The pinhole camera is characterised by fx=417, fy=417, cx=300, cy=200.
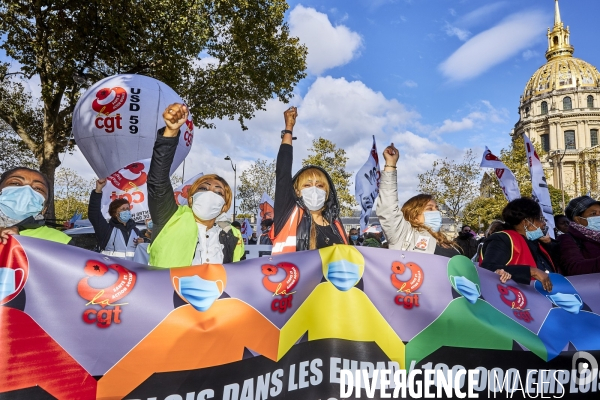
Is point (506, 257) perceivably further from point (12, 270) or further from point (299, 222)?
point (12, 270)

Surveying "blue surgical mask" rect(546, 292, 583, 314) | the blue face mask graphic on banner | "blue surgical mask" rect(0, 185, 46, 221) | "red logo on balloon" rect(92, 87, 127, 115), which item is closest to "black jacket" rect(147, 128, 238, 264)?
"blue surgical mask" rect(0, 185, 46, 221)

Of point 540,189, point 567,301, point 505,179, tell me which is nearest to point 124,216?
point 567,301

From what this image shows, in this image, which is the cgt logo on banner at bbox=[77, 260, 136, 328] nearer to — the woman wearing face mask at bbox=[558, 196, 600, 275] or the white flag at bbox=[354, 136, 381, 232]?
the woman wearing face mask at bbox=[558, 196, 600, 275]

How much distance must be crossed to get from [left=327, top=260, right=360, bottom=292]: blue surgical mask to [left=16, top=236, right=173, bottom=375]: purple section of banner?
979 millimetres

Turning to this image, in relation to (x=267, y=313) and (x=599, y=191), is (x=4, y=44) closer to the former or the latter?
(x=267, y=313)

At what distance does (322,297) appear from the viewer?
258cm

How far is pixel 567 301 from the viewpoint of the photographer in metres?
2.98

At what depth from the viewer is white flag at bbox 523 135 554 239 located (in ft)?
23.3

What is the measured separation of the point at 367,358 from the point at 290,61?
43.3 ft

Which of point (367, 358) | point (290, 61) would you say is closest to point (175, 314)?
point (367, 358)

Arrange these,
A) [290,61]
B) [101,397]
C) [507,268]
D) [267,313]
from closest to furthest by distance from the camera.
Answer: [101,397]
[267,313]
[507,268]
[290,61]

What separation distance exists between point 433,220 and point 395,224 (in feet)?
1.15

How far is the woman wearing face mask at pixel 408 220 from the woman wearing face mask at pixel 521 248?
0.29 m

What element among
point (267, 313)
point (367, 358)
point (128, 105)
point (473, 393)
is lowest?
point (473, 393)
